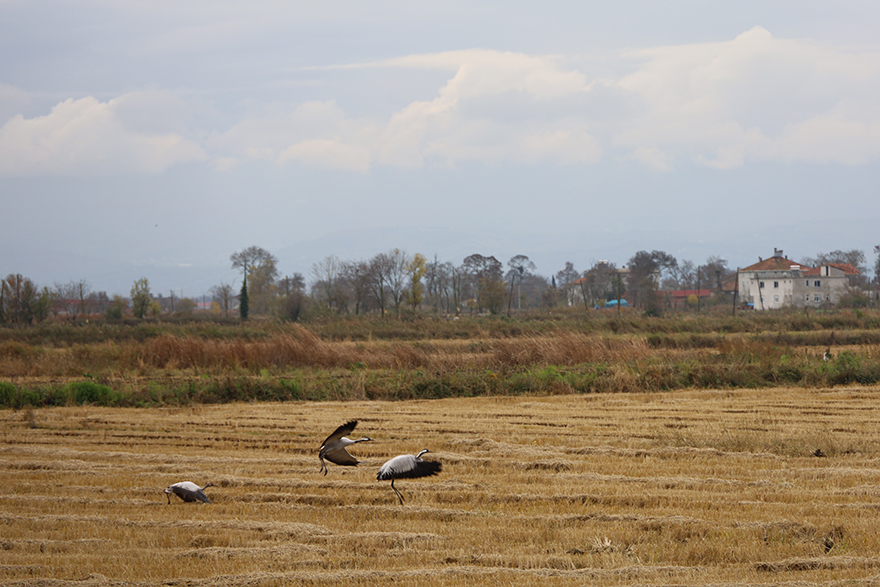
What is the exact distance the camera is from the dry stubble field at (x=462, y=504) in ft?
16.4

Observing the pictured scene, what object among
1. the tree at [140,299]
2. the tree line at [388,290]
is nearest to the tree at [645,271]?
the tree line at [388,290]

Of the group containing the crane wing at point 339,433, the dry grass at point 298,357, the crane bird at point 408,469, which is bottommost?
the dry grass at point 298,357

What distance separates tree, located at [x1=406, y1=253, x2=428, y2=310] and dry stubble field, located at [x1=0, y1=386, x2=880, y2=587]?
187 ft

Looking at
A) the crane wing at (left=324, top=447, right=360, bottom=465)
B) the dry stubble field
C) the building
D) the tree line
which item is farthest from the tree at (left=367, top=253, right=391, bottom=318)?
the crane wing at (left=324, top=447, right=360, bottom=465)

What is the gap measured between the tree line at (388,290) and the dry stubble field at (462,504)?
44.2m

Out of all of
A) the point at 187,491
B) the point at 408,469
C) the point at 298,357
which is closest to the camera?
the point at 408,469

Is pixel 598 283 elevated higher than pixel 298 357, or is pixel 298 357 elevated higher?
pixel 598 283

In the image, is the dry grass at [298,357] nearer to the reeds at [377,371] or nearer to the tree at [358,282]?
the reeds at [377,371]

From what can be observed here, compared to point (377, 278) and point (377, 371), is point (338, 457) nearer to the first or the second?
point (377, 371)

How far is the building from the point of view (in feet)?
271

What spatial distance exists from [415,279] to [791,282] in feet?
A: 150

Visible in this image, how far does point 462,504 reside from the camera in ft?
22.5

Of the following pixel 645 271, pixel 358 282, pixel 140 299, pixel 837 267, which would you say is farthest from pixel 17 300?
pixel 837 267

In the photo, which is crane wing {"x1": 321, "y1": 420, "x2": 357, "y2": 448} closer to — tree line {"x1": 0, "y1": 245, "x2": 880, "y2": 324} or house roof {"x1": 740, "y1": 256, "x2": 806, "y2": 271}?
tree line {"x1": 0, "y1": 245, "x2": 880, "y2": 324}
